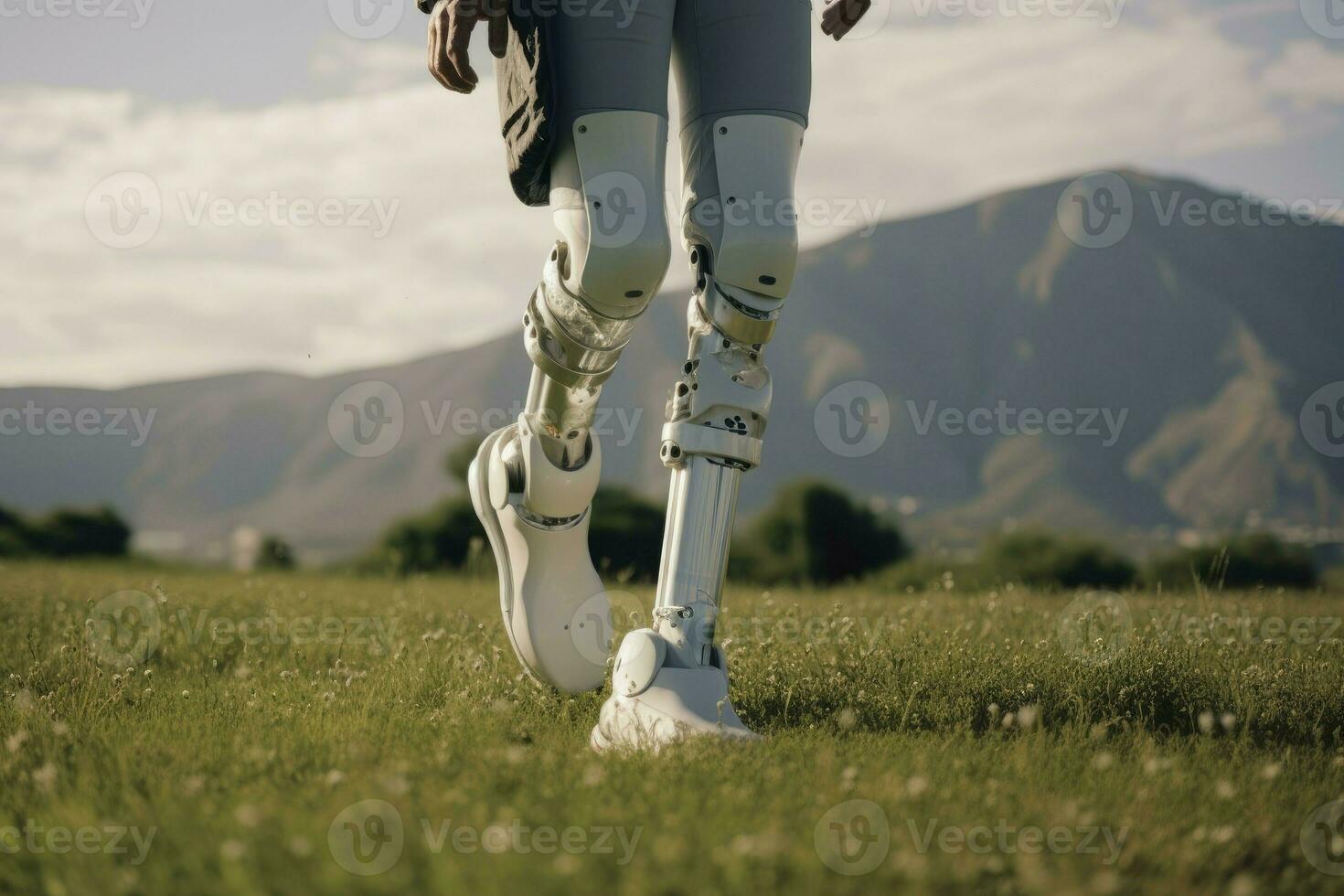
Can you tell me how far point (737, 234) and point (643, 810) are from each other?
196 centimetres

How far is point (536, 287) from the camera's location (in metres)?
4.11

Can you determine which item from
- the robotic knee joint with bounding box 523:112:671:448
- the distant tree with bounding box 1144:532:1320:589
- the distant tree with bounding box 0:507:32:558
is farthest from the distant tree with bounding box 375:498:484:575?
the robotic knee joint with bounding box 523:112:671:448

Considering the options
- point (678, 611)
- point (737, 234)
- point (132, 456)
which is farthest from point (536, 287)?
point (132, 456)

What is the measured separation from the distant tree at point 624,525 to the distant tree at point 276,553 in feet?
29.7

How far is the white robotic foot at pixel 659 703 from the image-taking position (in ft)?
10.0

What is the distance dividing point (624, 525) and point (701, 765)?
20530 mm

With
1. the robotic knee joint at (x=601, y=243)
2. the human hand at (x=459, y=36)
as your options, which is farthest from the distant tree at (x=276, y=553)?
the human hand at (x=459, y=36)

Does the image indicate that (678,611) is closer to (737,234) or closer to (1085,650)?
(737,234)

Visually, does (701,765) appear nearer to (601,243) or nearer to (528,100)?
(601,243)

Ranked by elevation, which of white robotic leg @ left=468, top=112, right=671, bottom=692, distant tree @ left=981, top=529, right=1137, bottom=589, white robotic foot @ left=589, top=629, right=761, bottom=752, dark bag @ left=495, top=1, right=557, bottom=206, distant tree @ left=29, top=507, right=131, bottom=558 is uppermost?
dark bag @ left=495, top=1, right=557, bottom=206

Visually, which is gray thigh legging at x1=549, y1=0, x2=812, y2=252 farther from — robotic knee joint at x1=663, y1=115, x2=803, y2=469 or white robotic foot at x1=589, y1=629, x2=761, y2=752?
white robotic foot at x1=589, y1=629, x2=761, y2=752

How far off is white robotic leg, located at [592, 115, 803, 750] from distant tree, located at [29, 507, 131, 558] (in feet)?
75.7

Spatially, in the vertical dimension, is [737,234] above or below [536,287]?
above

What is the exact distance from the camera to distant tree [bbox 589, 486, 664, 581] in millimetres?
21953
